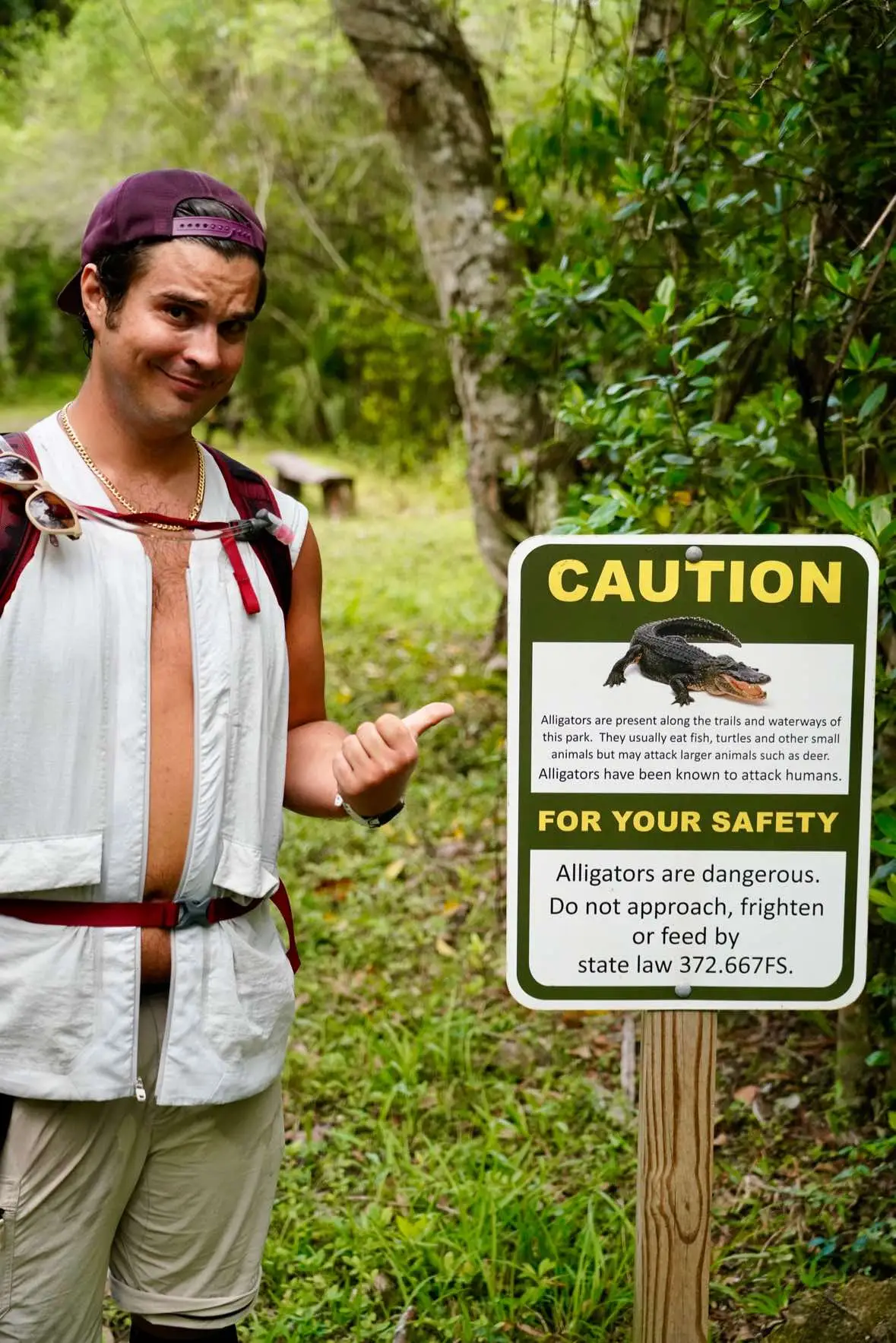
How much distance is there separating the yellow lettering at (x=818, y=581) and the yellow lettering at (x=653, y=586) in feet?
0.60

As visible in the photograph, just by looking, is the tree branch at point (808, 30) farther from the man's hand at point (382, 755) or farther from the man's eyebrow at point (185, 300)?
the man's hand at point (382, 755)

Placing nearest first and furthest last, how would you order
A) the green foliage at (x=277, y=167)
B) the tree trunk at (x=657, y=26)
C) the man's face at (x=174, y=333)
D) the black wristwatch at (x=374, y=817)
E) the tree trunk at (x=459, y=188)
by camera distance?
the man's face at (x=174, y=333) < the black wristwatch at (x=374, y=817) < the tree trunk at (x=657, y=26) < the tree trunk at (x=459, y=188) < the green foliage at (x=277, y=167)

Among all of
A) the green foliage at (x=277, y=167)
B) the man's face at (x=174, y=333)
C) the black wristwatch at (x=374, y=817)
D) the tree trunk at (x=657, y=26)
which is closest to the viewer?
the man's face at (x=174, y=333)

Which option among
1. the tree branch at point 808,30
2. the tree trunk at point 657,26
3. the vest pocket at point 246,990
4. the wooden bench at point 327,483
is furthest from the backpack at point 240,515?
the wooden bench at point 327,483

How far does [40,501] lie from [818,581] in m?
1.11

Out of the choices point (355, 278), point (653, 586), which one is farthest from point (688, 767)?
point (355, 278)

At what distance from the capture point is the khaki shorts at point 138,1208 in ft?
6.20

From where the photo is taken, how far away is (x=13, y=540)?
1764 mm

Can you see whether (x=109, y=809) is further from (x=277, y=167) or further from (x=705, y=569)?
(x=277, y=167)

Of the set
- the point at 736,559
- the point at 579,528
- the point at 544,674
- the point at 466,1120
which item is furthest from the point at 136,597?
the point at 466,1120

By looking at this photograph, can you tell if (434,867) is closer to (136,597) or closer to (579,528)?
(579,528)

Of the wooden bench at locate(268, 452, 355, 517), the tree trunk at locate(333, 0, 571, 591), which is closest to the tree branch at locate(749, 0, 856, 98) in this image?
the tree trunk at locate(333, 0, 571, 591)

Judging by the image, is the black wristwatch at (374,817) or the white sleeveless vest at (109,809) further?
the black wristwatch at (374,817)

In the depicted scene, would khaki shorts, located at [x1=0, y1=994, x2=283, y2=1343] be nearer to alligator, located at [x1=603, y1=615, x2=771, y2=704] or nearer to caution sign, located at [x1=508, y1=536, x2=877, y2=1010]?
caution sign, located at [x1=508, y1=536, x2=877, y2=1010]
